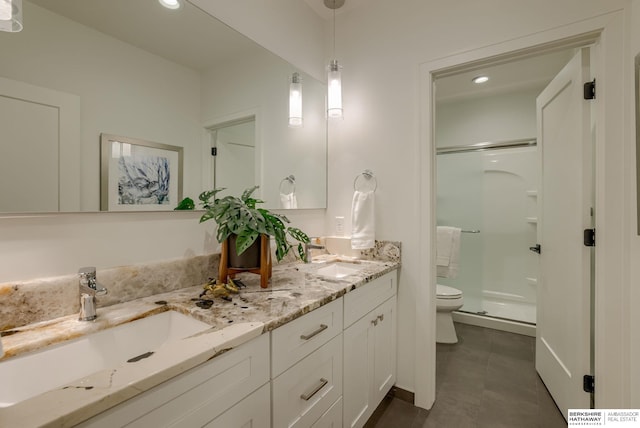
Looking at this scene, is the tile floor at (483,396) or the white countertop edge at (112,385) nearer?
the white countertop edge at (112,385)

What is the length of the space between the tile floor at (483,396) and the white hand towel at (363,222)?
3.15 ft

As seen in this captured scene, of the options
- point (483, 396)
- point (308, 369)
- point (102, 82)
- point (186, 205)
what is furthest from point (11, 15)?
point (483, 396)

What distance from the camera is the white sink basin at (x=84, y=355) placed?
0.70 metres

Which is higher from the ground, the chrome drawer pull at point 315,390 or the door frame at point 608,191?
the door frame at point 608,191

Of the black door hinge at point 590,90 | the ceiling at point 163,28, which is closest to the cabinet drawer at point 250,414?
the ceiling at point 163,28

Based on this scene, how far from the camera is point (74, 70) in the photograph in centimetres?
94

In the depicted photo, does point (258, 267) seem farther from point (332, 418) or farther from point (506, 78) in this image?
point (506, 78)

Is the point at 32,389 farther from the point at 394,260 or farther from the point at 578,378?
the point at 578,378

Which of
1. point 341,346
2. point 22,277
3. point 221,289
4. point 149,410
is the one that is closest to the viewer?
point 149,410

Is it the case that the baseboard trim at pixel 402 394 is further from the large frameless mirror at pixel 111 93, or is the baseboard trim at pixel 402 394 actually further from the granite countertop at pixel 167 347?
the large frameless mirror at pixel 111 93

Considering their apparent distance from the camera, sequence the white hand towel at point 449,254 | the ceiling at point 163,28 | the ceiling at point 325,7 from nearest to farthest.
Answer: the ceiling at point 163,28 → the ceiling at point 325,7 → the white hand towel at point 449,254

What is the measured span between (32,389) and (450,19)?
7.50 ft

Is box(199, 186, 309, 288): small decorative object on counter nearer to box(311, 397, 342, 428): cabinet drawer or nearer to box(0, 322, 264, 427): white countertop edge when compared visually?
box(0, 322, 264, 427): white countertop edge

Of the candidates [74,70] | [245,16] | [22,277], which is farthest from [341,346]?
[245,16]
